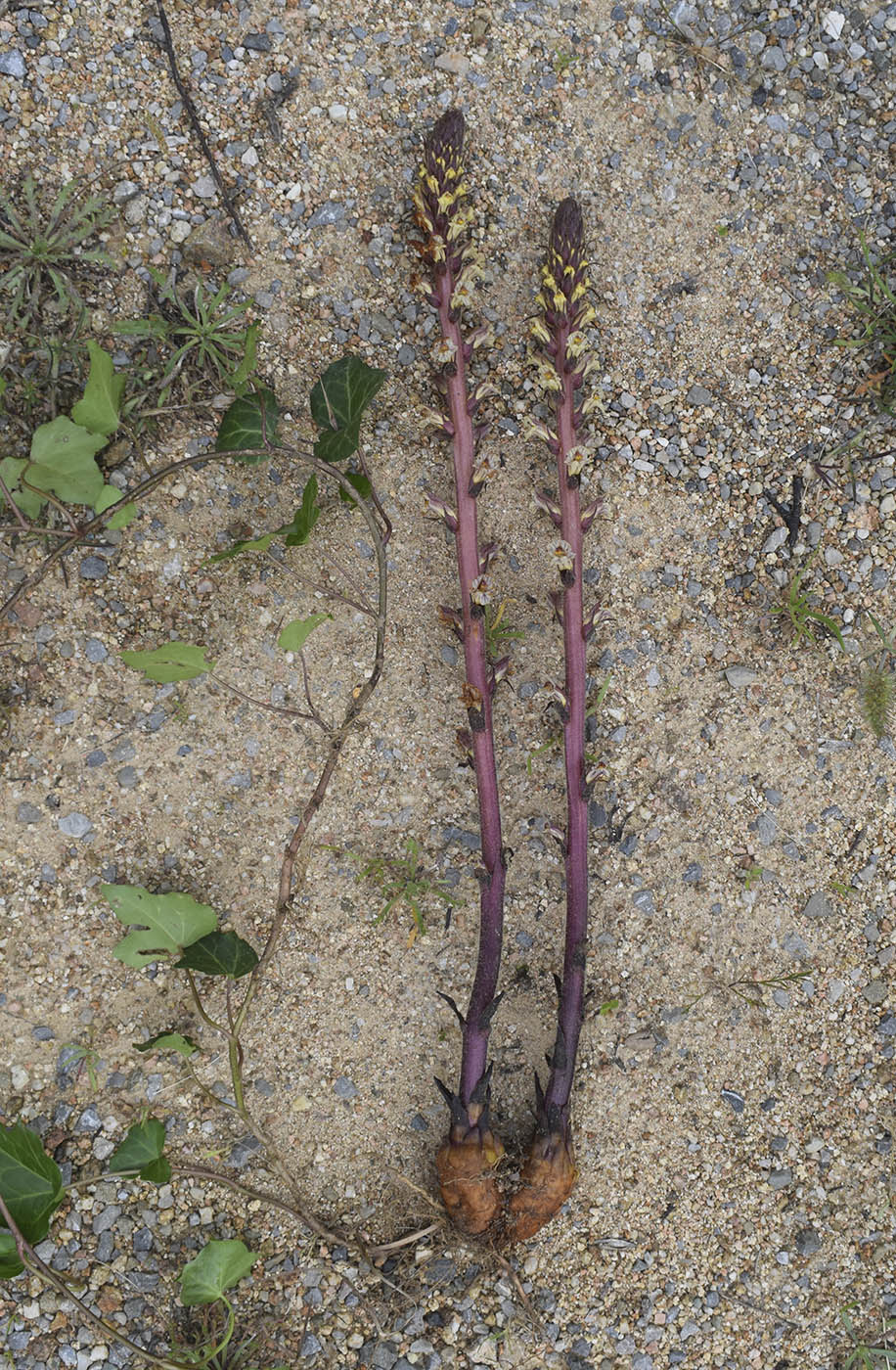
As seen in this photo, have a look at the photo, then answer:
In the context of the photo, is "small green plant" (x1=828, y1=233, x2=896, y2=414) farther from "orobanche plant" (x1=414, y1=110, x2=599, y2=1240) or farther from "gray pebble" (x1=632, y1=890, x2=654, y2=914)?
"gray pebble" (x1=632, y1=890, x2=654, y2=914)

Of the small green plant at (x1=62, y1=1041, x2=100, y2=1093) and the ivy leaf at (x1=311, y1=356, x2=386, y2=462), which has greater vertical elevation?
the ivy leaf at (x1=311, y1=356, x2=386, y2=462)

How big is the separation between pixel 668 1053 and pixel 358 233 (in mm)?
2731

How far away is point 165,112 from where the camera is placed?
2984mm

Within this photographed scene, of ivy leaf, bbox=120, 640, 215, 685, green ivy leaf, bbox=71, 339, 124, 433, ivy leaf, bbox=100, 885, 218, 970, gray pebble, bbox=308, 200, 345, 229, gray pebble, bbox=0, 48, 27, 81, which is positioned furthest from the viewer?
gray pebble, bbox=308, 200, 345, 229

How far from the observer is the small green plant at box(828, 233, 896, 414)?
3.19 meters

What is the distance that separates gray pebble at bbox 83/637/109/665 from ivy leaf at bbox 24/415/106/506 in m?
0.42

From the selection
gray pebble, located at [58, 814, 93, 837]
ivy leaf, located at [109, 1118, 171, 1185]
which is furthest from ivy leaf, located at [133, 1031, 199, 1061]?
gray pebble, located at [58, 814, 93, 837]

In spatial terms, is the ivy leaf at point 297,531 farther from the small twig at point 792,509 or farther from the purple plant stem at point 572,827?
the small twig at point 792,509

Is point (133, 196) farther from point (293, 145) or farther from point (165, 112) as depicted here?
point (293, 145)

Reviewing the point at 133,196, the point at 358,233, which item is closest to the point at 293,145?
the point at 358,233

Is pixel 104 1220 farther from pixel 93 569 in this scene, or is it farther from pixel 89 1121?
pixel 93 569

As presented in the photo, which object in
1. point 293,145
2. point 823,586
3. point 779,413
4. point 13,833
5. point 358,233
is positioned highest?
point 293,145

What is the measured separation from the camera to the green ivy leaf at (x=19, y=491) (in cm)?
279

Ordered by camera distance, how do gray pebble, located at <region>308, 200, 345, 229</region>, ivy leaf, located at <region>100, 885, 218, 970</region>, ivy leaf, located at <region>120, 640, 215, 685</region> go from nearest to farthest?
ivy leaf, located at <region>120, 640, 215, 685</region>, ivy leaf, located at <region>100, 885, 218, 970</region>, gray pebble, located at <region>308, 200, 345, 229</region>
